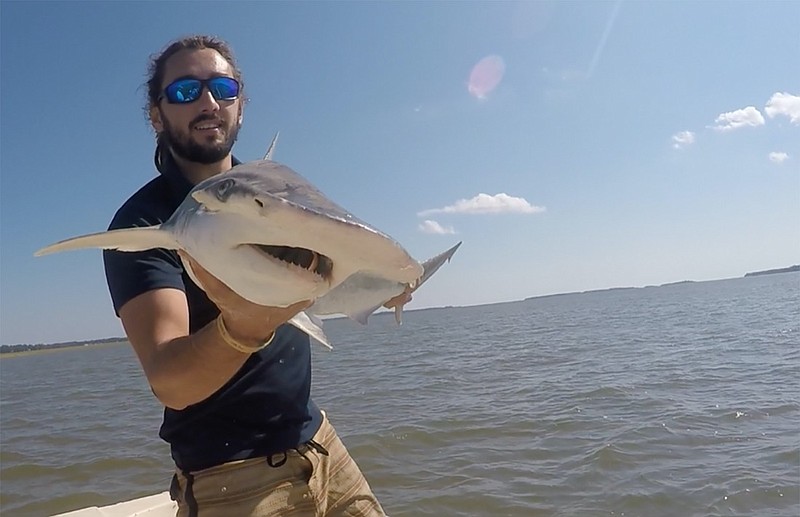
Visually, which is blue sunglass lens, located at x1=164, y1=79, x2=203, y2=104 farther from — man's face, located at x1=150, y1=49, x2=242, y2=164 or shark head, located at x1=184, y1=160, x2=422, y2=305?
shark head, located at x1=184, y1=160, x2=422, y2=305

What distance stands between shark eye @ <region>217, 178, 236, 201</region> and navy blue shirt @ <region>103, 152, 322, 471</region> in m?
0.82

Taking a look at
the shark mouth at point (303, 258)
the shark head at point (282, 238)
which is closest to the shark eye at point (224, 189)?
the shark head at point (282, 238)

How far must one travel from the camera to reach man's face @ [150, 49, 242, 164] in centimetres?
246

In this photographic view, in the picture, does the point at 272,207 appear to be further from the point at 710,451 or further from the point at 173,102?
the point at 710,451

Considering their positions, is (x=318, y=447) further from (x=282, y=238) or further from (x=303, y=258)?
(x=282, y=238)

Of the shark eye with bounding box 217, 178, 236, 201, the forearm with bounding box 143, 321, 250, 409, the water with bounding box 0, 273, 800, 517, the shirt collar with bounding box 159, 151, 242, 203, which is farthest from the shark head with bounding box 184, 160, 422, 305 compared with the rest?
the water with bounding box 0, 273, 800, 517

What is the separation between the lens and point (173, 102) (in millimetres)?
2465

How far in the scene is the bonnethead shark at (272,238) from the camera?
108cm

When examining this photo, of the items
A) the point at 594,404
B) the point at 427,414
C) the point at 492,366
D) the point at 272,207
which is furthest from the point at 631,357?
the point at 272,207

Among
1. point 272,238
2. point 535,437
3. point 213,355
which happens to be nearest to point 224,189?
point 272,238

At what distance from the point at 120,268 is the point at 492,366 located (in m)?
14.3

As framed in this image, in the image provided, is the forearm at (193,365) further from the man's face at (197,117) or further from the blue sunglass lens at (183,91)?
the blue sunglass lens at (183,91)

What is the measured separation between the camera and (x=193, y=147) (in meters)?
2.45

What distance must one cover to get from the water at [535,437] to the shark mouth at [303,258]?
5.29 metres
